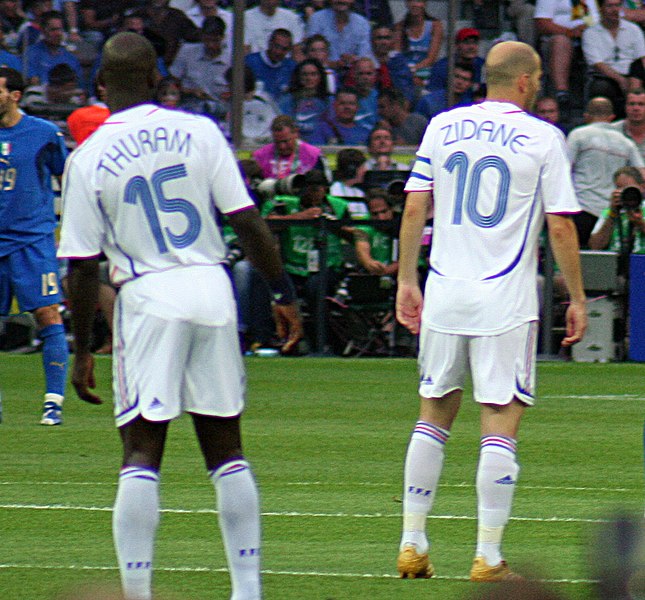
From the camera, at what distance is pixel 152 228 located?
4.12 metres

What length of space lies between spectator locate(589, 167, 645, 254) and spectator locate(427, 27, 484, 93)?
2.80m

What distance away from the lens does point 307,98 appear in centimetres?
1680

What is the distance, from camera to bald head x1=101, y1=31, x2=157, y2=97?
4.16m

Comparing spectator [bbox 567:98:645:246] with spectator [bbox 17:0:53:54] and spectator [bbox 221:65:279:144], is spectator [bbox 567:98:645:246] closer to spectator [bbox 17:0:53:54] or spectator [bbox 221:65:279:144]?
spectator [bbox 221:65:279:144]

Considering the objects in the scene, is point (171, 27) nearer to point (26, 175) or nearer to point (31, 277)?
point (26, 175)

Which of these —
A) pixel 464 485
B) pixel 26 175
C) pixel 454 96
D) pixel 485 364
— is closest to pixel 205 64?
pixel 454 96

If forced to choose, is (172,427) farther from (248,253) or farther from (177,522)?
(248,253)

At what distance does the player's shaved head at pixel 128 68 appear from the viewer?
4.16 meters

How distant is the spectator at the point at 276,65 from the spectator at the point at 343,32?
391mm

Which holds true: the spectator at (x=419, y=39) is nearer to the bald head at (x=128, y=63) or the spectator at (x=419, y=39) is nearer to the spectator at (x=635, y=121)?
the spectator at (x=635, y=121)

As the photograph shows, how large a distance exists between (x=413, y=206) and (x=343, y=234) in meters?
9.49

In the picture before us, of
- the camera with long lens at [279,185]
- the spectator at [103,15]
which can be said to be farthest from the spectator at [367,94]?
A: the spectator at [103,15]

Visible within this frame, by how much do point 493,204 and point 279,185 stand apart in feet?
32.0

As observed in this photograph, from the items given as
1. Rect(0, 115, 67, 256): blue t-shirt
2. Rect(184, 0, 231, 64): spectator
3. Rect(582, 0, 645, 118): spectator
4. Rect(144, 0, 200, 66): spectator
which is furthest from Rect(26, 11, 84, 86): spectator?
Rect(0, 115, 67, 256): blue t-shirt
